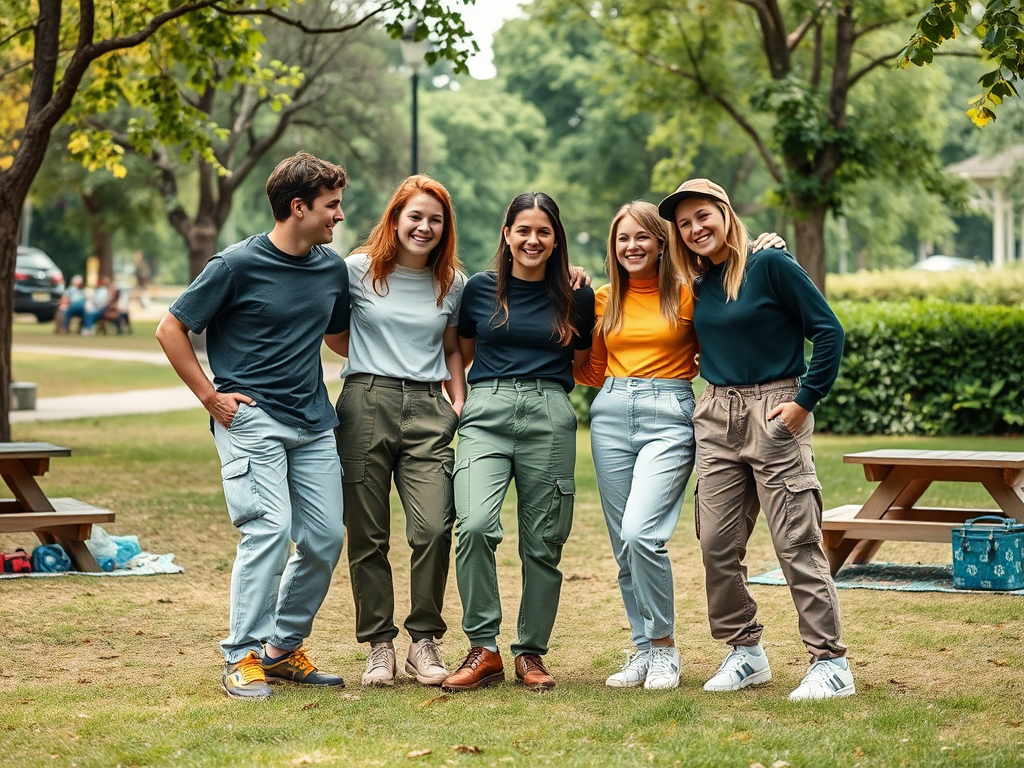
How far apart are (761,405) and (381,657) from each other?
1.90 meters

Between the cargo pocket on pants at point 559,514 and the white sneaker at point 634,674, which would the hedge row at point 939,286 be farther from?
the cargo pocket on pants at point 559,514

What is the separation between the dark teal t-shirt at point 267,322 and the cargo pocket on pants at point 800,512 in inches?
73.8

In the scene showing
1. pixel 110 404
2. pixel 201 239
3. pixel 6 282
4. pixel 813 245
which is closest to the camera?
pixel 6 282

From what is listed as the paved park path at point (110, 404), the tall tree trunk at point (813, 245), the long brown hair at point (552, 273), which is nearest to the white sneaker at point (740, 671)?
the long brown hair at point (552, 273)

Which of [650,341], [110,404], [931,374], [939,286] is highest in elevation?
[650,341]

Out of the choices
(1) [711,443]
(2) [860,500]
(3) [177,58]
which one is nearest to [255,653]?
(1) [711,443]

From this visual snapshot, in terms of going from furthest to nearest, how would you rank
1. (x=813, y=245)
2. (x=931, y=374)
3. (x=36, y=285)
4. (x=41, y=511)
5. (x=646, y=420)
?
1. (x=36, y=285)
2. (x=813, y=245)
3. (x=931, y=374)
4. (x=41, y=511)
5. (x=646, y=420)

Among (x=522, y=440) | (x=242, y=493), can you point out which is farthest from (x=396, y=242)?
(x=242, y=493)

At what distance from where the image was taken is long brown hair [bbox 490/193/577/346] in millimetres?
5363

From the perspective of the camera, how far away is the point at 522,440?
5344 millimetres

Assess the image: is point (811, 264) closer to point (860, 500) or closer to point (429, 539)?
point (860, 500)

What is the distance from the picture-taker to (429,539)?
5312 millimetres

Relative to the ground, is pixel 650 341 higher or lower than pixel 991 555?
higher

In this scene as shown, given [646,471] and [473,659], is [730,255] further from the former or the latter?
[473,659]
